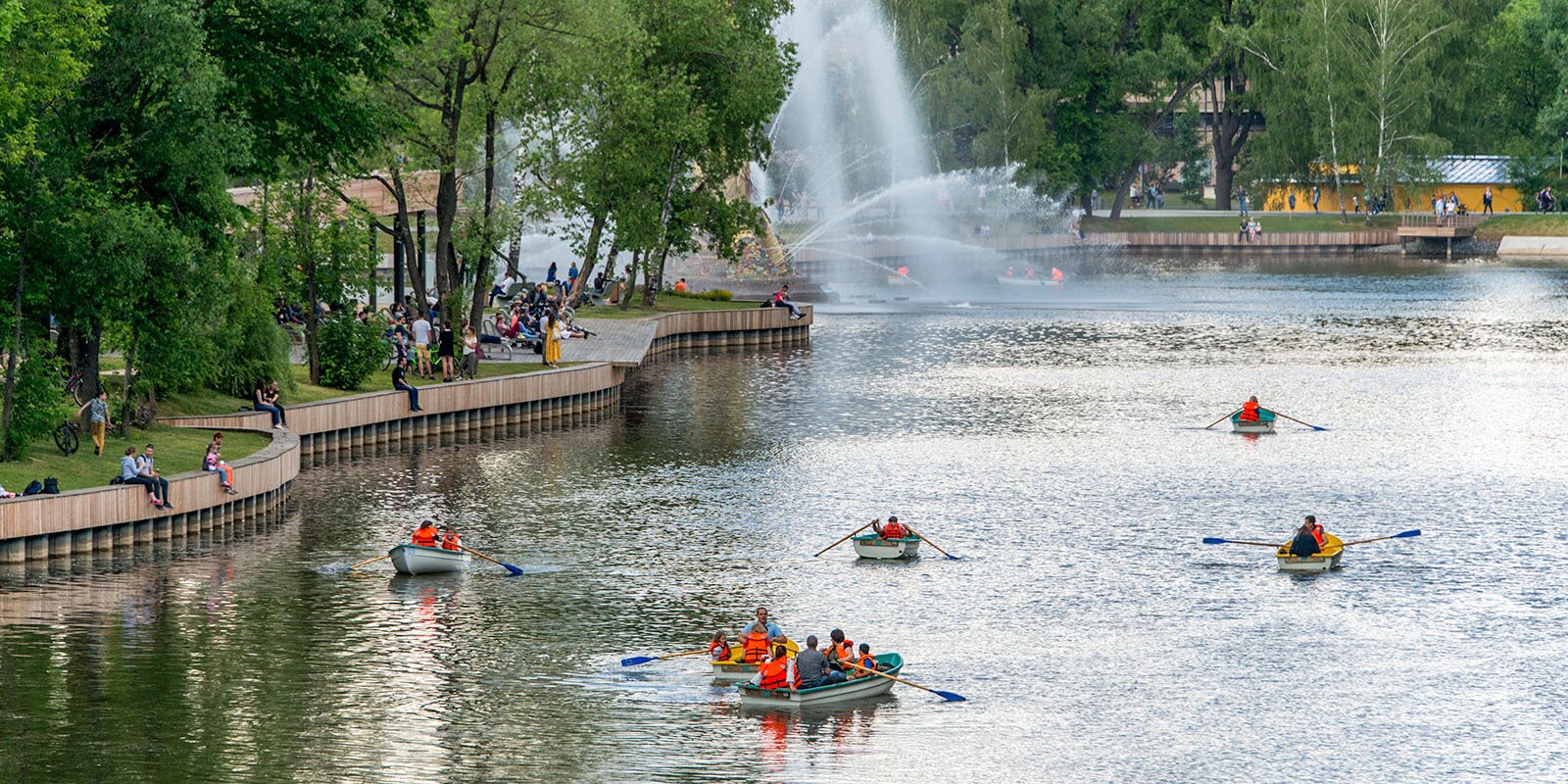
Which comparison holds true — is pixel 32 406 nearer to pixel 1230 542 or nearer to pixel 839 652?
pixel 839 652

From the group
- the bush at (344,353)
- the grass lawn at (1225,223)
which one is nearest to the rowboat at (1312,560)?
the bush at (344,353)

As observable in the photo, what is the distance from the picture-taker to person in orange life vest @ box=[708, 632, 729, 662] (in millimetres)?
35719

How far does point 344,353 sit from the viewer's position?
204 ft

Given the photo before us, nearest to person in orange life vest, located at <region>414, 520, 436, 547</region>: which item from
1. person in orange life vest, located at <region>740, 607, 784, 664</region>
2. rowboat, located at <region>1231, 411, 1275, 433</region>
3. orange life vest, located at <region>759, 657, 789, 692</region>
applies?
person in orange life vest, located at <region>740, 607, 784, 664</region>

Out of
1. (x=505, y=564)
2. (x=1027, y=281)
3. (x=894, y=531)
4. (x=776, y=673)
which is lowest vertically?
(x=776, y=673)

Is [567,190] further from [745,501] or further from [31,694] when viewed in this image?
[31,694]

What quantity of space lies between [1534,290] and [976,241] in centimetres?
4280

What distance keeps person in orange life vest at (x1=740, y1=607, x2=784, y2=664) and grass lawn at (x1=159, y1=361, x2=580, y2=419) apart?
24701 millimetres

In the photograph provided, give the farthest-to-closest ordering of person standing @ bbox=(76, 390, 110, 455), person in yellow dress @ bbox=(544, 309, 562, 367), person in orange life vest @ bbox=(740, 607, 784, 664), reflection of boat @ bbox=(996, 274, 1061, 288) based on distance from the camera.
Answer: reflection of boat @ bbox=(996, 274, 1061, 288) → person in yellow dress @ bbox=(544, 309, 562, 367) → person standing @ bbox=(76, 390, 110, 455) → person in orange life vest @ bbox=(740, 607, 784, 664)

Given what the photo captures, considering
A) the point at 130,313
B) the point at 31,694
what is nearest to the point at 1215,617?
the point at 31,694

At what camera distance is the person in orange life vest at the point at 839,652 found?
34406 mm

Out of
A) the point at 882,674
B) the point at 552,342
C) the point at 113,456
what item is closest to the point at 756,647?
the point at 882,674

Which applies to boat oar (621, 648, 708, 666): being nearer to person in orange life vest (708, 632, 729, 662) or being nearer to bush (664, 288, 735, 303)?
person in orange life vest (708, 632, 729, 662)

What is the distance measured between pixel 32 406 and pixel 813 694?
22.0 m
